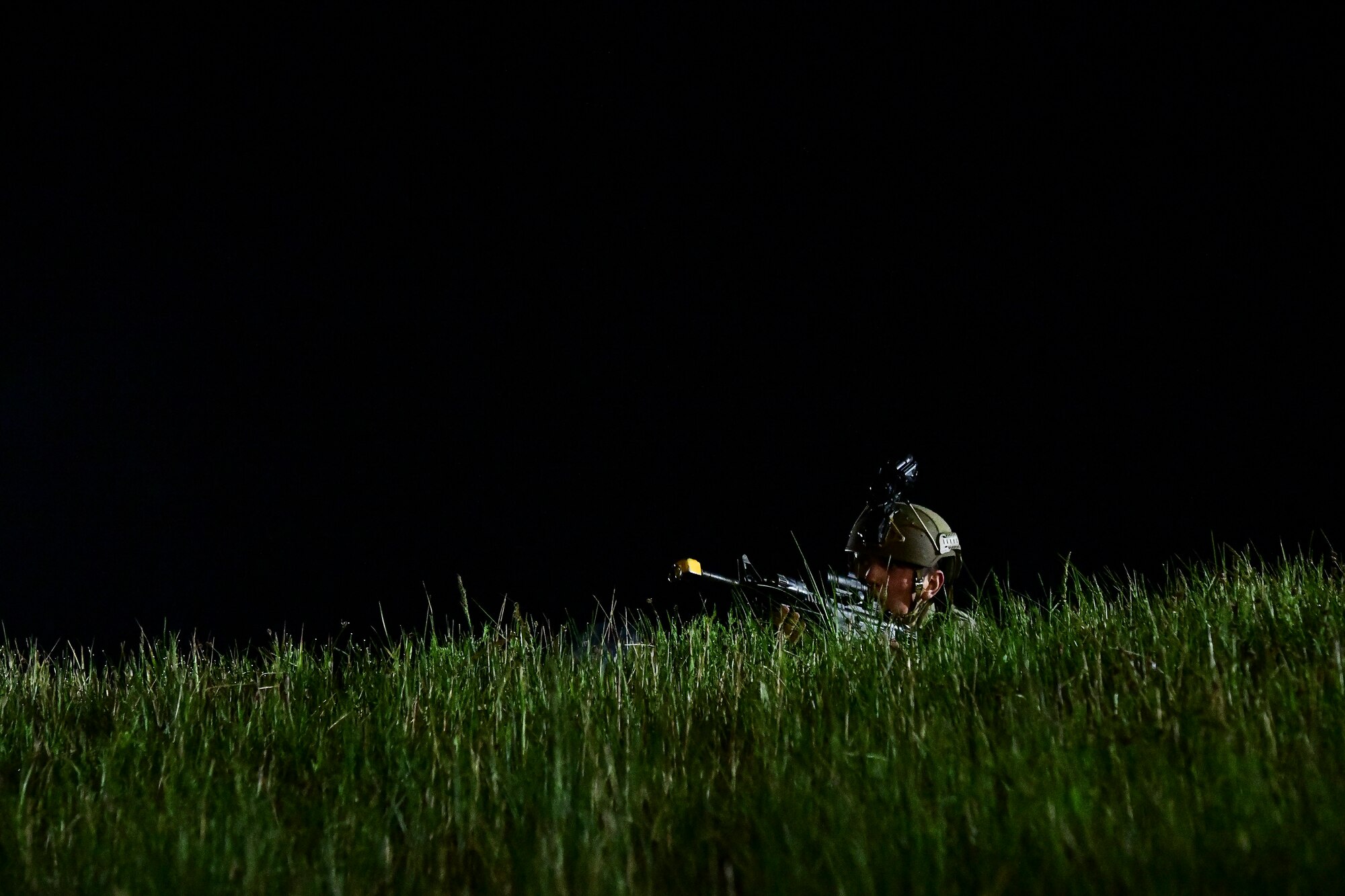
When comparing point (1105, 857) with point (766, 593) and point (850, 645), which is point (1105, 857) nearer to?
point (850, 645)

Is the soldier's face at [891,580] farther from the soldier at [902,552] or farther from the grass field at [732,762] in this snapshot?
the grass field at [732,762]

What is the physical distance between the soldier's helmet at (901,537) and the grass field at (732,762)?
1.91m

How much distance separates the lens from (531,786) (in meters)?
2.81

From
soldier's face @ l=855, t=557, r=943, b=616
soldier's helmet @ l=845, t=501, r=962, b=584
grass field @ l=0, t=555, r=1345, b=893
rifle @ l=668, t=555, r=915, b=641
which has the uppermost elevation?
soldier's helmet @ l=845, t=501, r=962, b=584

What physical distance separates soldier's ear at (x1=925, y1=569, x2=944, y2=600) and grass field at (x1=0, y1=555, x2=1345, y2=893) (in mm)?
2130

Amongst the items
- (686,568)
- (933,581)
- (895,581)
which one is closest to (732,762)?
(686,568)

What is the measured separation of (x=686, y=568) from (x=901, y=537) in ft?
6.41

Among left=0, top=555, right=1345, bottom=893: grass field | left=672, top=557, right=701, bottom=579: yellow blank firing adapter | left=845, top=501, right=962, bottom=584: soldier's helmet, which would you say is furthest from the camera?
left=845, top=501, right=962, bottom=584: soldier's helmet

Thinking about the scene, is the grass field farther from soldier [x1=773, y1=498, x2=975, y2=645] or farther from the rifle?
soldier [x1=773, y1=498, x2=975, y2=645]

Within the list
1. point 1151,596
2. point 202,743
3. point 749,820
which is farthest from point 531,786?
point 1151,596

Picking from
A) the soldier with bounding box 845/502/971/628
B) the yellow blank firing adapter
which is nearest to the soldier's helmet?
the soldier with bounding box 845/502/971/628

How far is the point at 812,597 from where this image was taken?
5.19m

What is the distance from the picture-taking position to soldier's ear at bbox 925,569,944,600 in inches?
262

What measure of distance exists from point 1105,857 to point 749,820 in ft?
2.68
